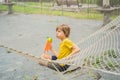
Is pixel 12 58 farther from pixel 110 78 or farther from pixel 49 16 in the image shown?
pixel 49 16

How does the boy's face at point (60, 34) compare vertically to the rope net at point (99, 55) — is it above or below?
above

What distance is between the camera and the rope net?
389 centimetres

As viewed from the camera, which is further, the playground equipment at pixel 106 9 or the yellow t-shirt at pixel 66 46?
the playground equipment at pixel 106 9

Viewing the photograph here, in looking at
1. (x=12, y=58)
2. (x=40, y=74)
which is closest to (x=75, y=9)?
(x=12, y=58)

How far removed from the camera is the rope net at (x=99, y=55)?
12.7ft

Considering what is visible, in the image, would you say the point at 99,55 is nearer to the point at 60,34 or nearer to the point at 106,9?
the point at 60,34

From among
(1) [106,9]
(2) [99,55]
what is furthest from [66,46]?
(1) [106,9]

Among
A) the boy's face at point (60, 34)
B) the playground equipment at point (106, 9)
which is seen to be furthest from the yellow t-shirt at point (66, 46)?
the playground equipment at point (106, 9)

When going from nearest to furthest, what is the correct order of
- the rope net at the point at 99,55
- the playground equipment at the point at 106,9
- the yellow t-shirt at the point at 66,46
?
1. the rope net at the point at 99,55
2. the yellow t-shirt at the point at 66,46
3. the playground equipment at the point at 106,9

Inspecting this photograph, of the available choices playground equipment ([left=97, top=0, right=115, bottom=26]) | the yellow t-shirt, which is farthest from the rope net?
playground equipment ([left=97, top=0, right=115, bottom=26])

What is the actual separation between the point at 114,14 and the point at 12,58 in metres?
6.98

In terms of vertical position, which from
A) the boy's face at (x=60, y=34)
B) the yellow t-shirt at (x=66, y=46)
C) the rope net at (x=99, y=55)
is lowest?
the rope net at (x=99, y=55)

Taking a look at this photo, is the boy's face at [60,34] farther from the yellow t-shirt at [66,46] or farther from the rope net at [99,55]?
the rope net at [99,55]

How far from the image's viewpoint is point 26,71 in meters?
5.50
